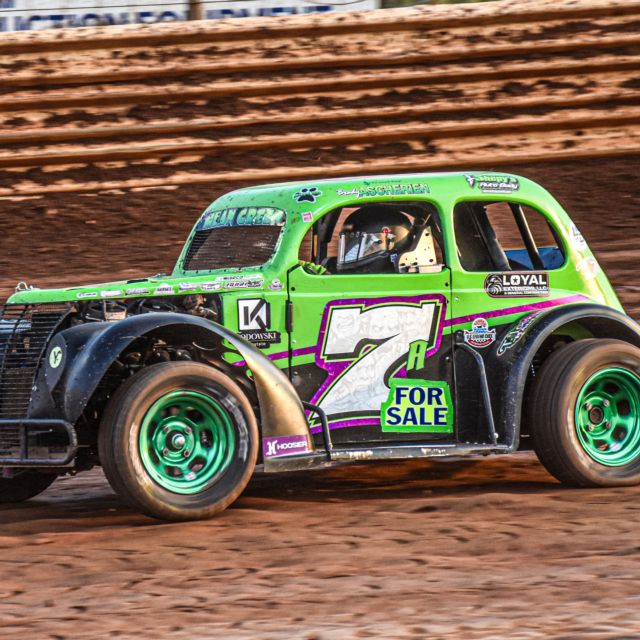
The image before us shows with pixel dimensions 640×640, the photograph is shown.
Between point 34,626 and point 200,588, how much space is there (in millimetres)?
761

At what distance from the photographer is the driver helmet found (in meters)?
7.50

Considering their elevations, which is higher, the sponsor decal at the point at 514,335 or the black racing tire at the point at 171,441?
the sponsor decal at the point at 514,335

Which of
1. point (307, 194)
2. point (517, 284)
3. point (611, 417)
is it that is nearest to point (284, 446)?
point (307, 194)

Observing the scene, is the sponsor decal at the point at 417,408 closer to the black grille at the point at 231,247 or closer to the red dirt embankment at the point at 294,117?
the black grille at the point at 231,247

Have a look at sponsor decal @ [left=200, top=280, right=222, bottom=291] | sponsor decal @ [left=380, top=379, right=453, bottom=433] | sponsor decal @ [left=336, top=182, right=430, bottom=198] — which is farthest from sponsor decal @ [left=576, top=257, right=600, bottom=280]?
sponsor decal @ [left=200, top=280, right=222, bottom=291]

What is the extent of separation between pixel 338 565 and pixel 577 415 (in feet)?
7.51

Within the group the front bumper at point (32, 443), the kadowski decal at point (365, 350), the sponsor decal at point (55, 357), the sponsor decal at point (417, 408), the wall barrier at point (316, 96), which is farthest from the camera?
the wall barrier at point (316, 96)

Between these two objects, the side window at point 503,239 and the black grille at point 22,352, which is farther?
the side window at point 503,239

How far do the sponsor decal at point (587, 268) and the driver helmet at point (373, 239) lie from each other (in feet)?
3.65

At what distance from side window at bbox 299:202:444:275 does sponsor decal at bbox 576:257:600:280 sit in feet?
3.06

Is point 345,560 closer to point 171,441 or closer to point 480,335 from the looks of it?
point 171,441

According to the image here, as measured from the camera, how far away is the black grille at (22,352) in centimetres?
685

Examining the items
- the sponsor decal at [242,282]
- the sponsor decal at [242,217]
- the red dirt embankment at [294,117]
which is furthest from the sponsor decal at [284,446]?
the red dirt embankment at [294,117]

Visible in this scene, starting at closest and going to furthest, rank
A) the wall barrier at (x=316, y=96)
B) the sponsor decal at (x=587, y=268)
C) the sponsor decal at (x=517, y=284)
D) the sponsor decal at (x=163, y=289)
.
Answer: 1. the sponsor decal at (x=163, y=289)
2. the sponsor decal at (x=517, y=284)
3. the sponsor decal at (x=587, y=268)
4. the wall barrier at (x=316, y=96)
